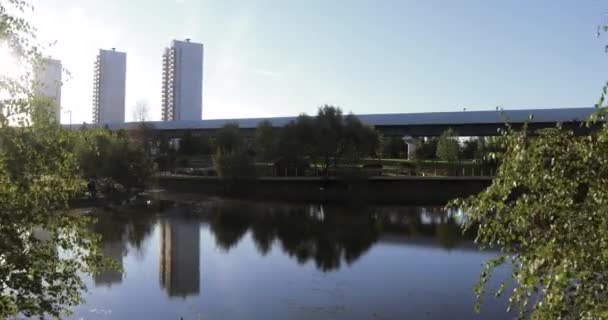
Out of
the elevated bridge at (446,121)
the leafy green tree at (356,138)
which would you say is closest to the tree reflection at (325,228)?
the leafy green tree at (356,138)

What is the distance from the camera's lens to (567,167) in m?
3.97

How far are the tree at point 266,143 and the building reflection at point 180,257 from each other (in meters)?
28.9

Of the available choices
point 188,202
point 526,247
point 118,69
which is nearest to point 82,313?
point 526,247

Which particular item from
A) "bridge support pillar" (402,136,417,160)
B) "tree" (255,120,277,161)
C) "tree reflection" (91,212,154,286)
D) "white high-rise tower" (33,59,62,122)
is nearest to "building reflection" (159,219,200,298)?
A: "tree reflection" (91,212,154,286)

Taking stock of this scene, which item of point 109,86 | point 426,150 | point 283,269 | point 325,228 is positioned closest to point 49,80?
point 283,269

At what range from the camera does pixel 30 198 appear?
4.50 m

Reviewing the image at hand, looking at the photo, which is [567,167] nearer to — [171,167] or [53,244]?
[53,244]

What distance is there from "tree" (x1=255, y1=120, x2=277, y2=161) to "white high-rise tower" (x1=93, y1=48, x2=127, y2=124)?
5661 cm

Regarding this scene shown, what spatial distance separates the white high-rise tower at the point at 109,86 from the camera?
112m

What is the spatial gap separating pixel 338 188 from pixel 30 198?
182 feet

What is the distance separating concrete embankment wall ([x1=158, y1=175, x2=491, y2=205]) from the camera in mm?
56844

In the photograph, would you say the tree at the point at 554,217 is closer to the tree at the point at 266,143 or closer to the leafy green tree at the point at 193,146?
the tree at the point at 266,143

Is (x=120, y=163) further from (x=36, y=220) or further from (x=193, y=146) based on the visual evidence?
(x=36, y=220)

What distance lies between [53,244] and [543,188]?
3.74 m
